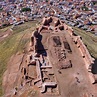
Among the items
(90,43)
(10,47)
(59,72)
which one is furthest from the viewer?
(90,43)

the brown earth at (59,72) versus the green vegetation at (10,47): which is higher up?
the brown earth at (59,72)

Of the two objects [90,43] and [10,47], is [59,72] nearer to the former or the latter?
[10,47]

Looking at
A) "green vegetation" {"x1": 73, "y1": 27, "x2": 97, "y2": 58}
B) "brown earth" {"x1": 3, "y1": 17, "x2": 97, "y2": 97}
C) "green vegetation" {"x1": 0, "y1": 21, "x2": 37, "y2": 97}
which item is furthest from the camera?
"green vegetation" {"x1": 73, "y1": 27, "x2": 97, "y2": 58}

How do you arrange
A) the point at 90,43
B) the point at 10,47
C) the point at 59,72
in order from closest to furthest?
the point at 59,72 → the point at 10,47 → the point at 90,43

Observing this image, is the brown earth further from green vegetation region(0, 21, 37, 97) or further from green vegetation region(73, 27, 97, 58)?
green vegetation region(73, 27, 97, 58)

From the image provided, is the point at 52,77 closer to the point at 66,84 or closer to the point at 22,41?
the point at 66,84

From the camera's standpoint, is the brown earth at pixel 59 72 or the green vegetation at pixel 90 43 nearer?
the brown earth at pixel 59 72

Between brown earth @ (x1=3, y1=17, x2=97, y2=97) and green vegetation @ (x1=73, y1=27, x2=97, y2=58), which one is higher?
brown earth @ (x1=3, y1=17, x2=97, y2=97)

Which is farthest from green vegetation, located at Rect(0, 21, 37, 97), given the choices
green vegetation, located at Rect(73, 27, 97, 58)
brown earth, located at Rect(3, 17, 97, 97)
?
green vegetation, located at Rect(73, 27, 97, 58)

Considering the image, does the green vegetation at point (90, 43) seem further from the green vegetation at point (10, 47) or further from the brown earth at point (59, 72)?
the green vegetation at point (10, 47)

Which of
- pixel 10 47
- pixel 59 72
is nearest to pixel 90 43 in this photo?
pixel 10 47

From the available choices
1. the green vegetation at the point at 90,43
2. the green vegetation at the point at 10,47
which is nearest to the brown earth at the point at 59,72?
the green vegetation at the point at 10,47
